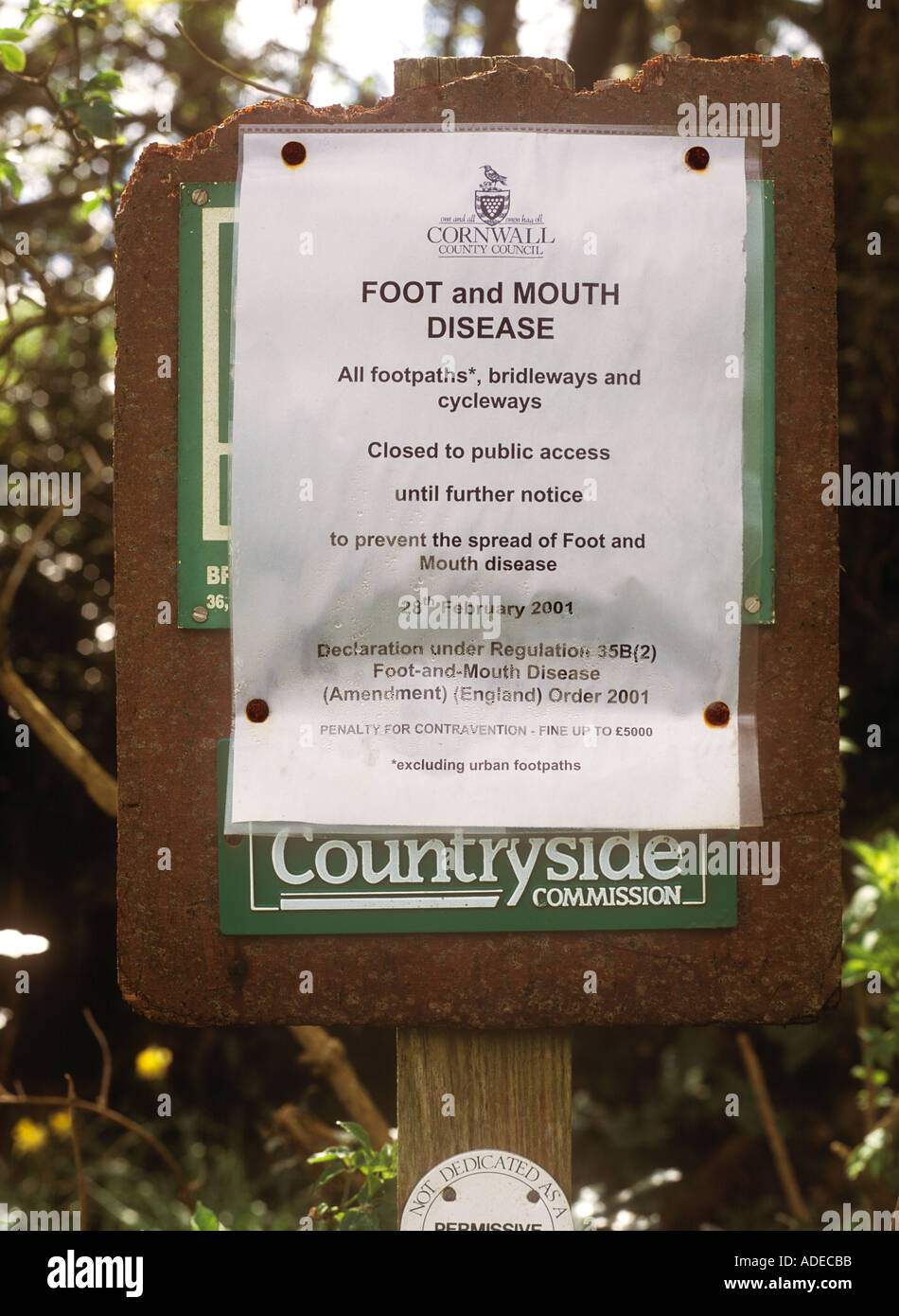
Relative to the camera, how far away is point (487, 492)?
156 cm

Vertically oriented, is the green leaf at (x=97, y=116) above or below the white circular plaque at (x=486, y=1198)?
above

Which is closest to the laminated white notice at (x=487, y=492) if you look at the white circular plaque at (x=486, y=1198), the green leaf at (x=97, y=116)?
the white circular plaque at (x=486, y=1198)

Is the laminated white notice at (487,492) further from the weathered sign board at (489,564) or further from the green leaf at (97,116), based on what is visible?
the green leaf at (97,116)

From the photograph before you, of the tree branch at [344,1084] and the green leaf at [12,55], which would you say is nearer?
the green leaf at [12,55]

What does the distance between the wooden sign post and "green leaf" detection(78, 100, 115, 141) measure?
0.62 metres

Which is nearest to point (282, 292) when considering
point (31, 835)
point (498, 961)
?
point (498, 961)

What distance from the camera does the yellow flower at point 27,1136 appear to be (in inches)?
136

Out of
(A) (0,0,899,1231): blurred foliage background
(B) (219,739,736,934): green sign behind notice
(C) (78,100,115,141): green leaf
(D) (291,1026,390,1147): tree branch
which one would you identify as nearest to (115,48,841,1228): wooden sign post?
(B) (219,739,736,934): green sign behind notice

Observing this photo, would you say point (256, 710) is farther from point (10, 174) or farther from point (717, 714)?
point (10, 174)

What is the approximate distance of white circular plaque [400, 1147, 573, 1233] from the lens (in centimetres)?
158

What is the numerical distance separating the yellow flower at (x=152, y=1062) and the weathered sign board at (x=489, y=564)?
219 cm

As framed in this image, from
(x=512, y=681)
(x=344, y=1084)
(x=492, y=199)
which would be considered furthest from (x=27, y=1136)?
(x=492, y=199)

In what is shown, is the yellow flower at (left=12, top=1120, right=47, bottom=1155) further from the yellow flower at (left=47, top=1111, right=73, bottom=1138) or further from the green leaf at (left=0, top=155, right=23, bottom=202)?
the green leaf at (left=0, top=155, right=23, bottom=202)

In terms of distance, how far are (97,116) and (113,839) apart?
2345 mm
